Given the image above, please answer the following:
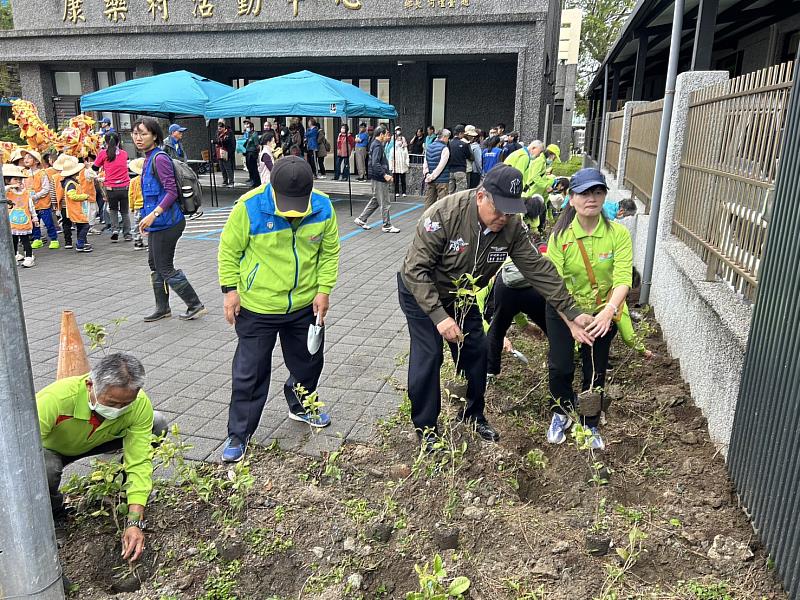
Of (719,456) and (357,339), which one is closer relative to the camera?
(719,456)

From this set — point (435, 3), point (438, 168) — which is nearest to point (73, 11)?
point (435, 3)

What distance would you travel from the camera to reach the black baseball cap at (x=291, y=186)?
137 inches

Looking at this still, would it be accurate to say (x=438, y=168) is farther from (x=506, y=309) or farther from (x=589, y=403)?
(x=589, y=403)

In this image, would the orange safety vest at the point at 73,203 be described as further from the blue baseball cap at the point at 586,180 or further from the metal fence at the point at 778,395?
the metal fence at the point at 778,395

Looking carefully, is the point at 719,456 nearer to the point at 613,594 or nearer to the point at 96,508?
the point at 613,594

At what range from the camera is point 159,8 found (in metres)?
19.1

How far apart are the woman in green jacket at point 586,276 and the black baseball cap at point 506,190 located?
0.73 metres

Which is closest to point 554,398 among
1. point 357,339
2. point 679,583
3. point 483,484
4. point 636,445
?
point 636,445

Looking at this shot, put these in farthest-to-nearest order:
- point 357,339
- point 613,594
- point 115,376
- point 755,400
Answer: point 357,339, point 755,400, point 115,376, point 613,594

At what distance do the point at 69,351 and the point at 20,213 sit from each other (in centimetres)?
583

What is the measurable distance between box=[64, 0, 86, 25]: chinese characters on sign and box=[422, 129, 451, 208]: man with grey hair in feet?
48.0

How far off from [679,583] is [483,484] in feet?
3.54

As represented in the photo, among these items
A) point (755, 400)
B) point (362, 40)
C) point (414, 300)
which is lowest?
point (755, 400)

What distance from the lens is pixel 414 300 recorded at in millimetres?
3662
